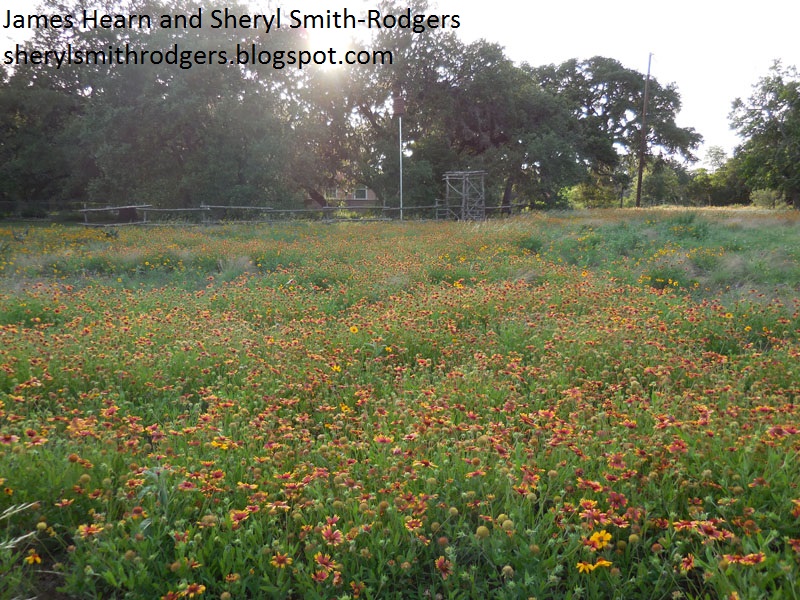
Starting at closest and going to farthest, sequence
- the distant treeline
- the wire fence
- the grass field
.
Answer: the grass field → the wire fence → the distant treeline

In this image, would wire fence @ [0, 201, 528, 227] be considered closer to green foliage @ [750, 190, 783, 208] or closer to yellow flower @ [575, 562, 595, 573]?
yellow flower @ [575, 562, 595, 573]

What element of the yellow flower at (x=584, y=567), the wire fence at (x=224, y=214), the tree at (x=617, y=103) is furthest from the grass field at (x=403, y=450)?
the tree at (x=617, y=103)

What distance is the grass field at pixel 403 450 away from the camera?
6.16 feet

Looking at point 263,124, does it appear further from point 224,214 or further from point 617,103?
point 617,103

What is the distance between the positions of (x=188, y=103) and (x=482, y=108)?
604 inches


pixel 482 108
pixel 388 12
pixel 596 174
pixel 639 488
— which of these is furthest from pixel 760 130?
pixel 639 488

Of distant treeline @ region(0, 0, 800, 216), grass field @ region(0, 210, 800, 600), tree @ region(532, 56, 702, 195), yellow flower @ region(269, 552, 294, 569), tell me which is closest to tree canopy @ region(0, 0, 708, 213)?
distant treeline @ region(0, 0, 800, 216)

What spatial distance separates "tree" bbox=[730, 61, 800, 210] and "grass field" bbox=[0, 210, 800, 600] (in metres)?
37.0

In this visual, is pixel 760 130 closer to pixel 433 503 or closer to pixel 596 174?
pixel 596 174

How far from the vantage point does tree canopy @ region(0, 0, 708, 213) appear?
24625 millimetres

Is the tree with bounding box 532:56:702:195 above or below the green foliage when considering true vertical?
above

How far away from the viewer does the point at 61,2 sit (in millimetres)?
26188

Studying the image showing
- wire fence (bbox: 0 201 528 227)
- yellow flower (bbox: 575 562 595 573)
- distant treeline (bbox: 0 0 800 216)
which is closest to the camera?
yellow flower (bbox: 575 562 595 573)

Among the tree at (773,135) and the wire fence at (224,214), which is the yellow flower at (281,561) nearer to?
the wire fence at (224,214)
